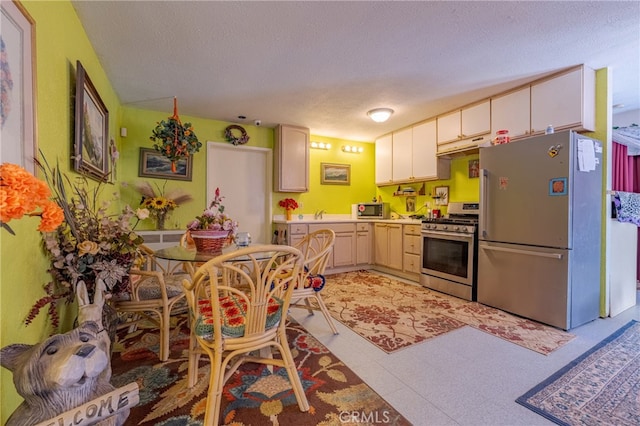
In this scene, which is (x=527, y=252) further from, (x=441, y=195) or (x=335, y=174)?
(x=335, y=174)

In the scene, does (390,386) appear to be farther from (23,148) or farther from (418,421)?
(23,148)

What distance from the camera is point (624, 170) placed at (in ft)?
11.5

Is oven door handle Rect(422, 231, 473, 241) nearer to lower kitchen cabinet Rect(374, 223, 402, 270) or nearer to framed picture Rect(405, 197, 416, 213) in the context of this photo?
lower kitchen cabinet Rect(374, 223, 402, 270)

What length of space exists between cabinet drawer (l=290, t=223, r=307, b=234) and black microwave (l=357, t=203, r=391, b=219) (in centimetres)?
125

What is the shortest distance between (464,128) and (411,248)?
178 cm

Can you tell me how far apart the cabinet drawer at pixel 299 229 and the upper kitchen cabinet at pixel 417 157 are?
180 cm

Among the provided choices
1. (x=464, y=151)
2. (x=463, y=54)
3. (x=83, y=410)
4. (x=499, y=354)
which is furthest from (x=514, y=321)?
(x=83, y=410)

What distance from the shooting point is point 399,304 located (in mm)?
3033

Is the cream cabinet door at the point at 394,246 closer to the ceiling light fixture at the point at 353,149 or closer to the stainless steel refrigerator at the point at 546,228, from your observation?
the stainless steel refrigerator at the point at 546,228

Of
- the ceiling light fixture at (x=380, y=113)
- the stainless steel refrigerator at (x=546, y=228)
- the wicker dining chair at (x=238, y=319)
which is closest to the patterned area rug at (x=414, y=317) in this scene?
the stainless steel refrigerator at (x=546, y=228)

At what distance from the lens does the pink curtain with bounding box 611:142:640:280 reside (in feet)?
11.4

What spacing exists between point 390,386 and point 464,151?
10.3 feet

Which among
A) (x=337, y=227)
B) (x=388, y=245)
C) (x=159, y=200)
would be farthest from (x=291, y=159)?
(x=388, y=245)

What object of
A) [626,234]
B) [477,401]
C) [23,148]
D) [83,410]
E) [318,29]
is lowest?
[477,401]
